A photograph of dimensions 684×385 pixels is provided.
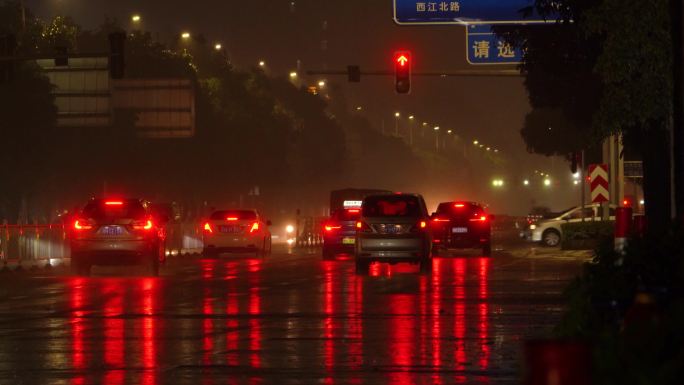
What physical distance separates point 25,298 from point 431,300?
22.5ft

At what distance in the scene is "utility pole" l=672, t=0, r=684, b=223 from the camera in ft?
49.2

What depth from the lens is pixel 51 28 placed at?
237 ft

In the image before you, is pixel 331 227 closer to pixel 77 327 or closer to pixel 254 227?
pixel 254 227

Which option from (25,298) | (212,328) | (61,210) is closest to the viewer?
(212,328)

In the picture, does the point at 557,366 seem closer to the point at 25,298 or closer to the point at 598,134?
the point at 598,134

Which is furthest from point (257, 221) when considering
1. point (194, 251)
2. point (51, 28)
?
point (51, 28)

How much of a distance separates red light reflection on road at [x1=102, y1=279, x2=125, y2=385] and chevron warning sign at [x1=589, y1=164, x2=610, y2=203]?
56.2 feet

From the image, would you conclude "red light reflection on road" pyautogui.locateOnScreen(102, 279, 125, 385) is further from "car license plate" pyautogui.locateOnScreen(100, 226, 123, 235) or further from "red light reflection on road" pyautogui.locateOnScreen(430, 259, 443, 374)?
"car license plate" pyautogui.locateOnScreen(100, 226, 123, 235)

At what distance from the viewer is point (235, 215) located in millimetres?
41781

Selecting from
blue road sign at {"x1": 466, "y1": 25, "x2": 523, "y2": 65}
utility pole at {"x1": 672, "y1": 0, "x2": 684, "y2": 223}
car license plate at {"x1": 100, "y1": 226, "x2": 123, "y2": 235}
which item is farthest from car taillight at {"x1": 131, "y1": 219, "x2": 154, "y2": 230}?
utility pole at {"x1": 672, "y1": 0, "x2": 684, "y2": 223}

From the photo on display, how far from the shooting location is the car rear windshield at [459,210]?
42.5 meters

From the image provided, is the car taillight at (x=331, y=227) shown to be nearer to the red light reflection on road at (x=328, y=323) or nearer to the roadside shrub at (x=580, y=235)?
the red light reflection on road at (x=328, y=323)

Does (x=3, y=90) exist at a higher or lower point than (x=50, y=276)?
higher

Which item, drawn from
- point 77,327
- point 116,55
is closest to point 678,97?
point 77,327
